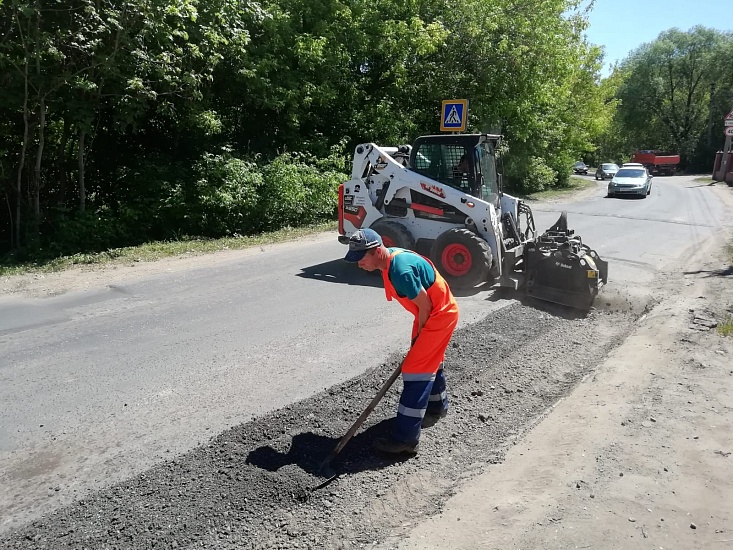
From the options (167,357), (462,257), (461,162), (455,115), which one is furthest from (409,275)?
Result: (455,115)

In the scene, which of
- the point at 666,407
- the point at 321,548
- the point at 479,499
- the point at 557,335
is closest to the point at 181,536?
the point at 321,548

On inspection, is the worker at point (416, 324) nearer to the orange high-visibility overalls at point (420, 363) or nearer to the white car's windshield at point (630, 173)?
the orange high-visibility overalls at point (420, 363)

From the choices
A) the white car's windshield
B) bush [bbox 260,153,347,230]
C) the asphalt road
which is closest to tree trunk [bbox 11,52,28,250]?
the asphalt road

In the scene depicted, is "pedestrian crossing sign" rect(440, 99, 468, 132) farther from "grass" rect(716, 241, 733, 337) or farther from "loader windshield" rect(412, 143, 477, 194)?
"grass" rect(716, 241, 733, 337)

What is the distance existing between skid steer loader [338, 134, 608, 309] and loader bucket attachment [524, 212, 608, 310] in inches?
0.5

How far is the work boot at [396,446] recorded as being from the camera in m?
3.86

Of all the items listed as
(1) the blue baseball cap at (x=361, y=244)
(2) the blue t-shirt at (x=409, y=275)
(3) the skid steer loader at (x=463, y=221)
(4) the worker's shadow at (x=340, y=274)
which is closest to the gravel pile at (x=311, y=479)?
(2) the blue t-shirt at (x=409, y=275)

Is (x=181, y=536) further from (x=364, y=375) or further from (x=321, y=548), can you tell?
(x=364, y=375)

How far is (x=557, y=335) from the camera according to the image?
647cm

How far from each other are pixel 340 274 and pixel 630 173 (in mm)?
21591

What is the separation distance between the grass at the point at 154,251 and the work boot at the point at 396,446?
7.48 metres

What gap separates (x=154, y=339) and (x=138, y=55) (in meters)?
6.61

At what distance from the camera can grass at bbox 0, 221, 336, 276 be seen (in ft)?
→ 31.0

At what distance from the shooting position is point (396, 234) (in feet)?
28.7
